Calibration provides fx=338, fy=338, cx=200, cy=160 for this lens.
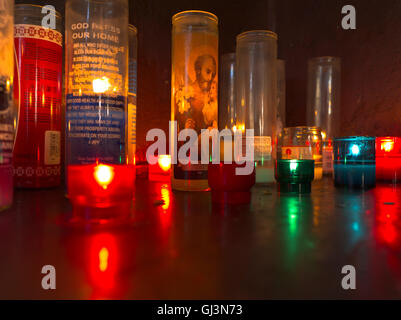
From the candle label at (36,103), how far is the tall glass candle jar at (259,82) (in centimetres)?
45

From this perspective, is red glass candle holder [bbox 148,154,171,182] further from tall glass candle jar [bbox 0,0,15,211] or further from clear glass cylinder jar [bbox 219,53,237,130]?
tall glass candle jar [bbox 0,0,15,211]

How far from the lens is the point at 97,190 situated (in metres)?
0.44

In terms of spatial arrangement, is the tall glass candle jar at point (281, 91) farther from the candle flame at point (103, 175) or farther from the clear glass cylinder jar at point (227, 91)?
the candle flame at point (103, 175)

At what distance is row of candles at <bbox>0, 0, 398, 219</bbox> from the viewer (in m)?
0.49

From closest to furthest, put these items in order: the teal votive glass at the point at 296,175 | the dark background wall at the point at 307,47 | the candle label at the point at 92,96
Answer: the candle label at the point at 92,96 < the teal votive glass at the point at 296,175 < the dark background wall at the point at 307,47

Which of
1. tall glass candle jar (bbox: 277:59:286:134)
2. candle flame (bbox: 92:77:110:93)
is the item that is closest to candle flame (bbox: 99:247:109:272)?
candle flame (bbox: 92:77:110:93)

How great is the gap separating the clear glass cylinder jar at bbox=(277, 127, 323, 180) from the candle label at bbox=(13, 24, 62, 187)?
0.56 meters

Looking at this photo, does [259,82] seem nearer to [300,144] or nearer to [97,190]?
[300,144]

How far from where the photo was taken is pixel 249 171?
0.67 metres

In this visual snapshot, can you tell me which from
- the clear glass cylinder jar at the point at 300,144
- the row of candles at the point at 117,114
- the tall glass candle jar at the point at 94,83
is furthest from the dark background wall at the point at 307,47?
the tall glass candle jar at the point at 94,83

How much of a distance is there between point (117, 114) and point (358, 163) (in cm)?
54

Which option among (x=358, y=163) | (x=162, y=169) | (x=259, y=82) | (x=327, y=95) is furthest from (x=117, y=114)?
(x=327, y=95)

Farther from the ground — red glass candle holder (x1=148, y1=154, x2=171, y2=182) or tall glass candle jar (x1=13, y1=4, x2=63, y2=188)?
tall glass candle jar (x1=13, y1=4, x2=63, y2=188)

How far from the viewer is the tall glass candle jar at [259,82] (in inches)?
34.2
